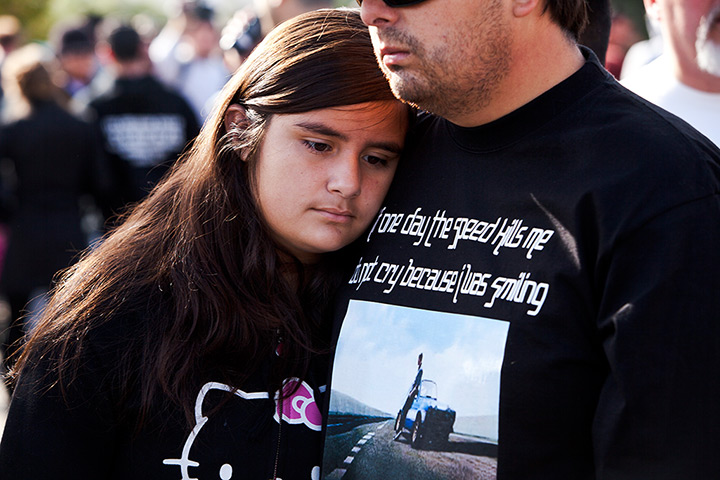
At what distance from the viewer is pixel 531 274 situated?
5.22 feet

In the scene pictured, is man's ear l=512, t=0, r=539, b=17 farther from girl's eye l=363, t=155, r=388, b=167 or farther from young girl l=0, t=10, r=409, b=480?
girl's eye l=363, t=155, r=388, b=167

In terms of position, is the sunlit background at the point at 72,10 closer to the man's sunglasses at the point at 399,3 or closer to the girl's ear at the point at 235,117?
the girl's ear at the point at 235,117

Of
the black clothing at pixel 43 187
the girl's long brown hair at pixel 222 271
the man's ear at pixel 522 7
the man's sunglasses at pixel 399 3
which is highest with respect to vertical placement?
the man's sunglasses at pixel 399 3

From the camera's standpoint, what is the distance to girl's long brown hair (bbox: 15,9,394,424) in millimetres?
1890

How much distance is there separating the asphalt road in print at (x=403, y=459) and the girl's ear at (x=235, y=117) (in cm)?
80

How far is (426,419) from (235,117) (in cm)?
91

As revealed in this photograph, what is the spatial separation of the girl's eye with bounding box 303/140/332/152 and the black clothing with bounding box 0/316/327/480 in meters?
0.54

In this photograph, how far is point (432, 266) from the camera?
179 cm

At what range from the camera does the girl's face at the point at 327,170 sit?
1.94m

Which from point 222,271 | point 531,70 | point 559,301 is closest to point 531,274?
point 559,301

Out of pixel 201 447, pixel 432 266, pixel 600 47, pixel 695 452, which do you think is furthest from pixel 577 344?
pixel 600 47

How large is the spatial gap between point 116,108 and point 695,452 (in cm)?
518

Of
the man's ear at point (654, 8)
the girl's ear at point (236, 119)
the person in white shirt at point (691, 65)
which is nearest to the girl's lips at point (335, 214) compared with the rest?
the girl's ear at point (236, 119)

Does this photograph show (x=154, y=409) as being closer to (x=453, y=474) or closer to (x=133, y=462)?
(x=133, y=462)
